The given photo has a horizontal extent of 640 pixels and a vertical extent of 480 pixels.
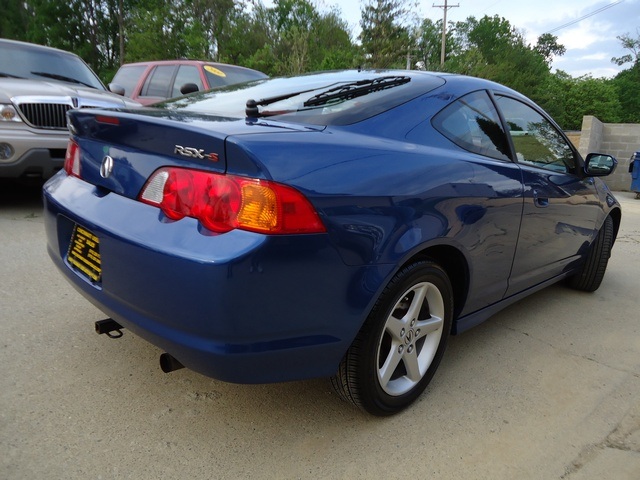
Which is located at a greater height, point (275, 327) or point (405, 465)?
point (275, 327)

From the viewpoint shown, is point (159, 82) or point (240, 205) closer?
point (240, 205)

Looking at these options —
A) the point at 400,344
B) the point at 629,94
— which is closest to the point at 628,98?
the point at 629,94

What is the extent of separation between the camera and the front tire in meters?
1.93

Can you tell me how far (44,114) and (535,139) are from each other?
445 cm

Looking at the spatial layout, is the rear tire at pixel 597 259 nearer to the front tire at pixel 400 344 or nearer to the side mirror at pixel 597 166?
the side mirror at pixel 597 166

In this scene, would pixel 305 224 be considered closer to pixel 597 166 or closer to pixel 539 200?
pixel 539 200

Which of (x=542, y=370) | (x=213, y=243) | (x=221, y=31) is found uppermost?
(x=221, y=31)

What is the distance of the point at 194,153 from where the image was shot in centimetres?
166

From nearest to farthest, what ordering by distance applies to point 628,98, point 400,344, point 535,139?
point 400,344, point 535,139, point 628,98

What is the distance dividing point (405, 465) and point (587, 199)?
2519 millimetres

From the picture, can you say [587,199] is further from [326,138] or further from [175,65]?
[175,65]

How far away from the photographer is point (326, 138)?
184 centimetres

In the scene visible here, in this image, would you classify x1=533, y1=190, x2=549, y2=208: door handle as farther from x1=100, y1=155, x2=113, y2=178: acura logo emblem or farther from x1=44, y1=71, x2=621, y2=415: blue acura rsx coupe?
x1=100, y1=155, x2=113, y2=178: acura logo emblem

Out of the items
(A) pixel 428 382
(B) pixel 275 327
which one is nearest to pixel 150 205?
(B) pixel 275 327
